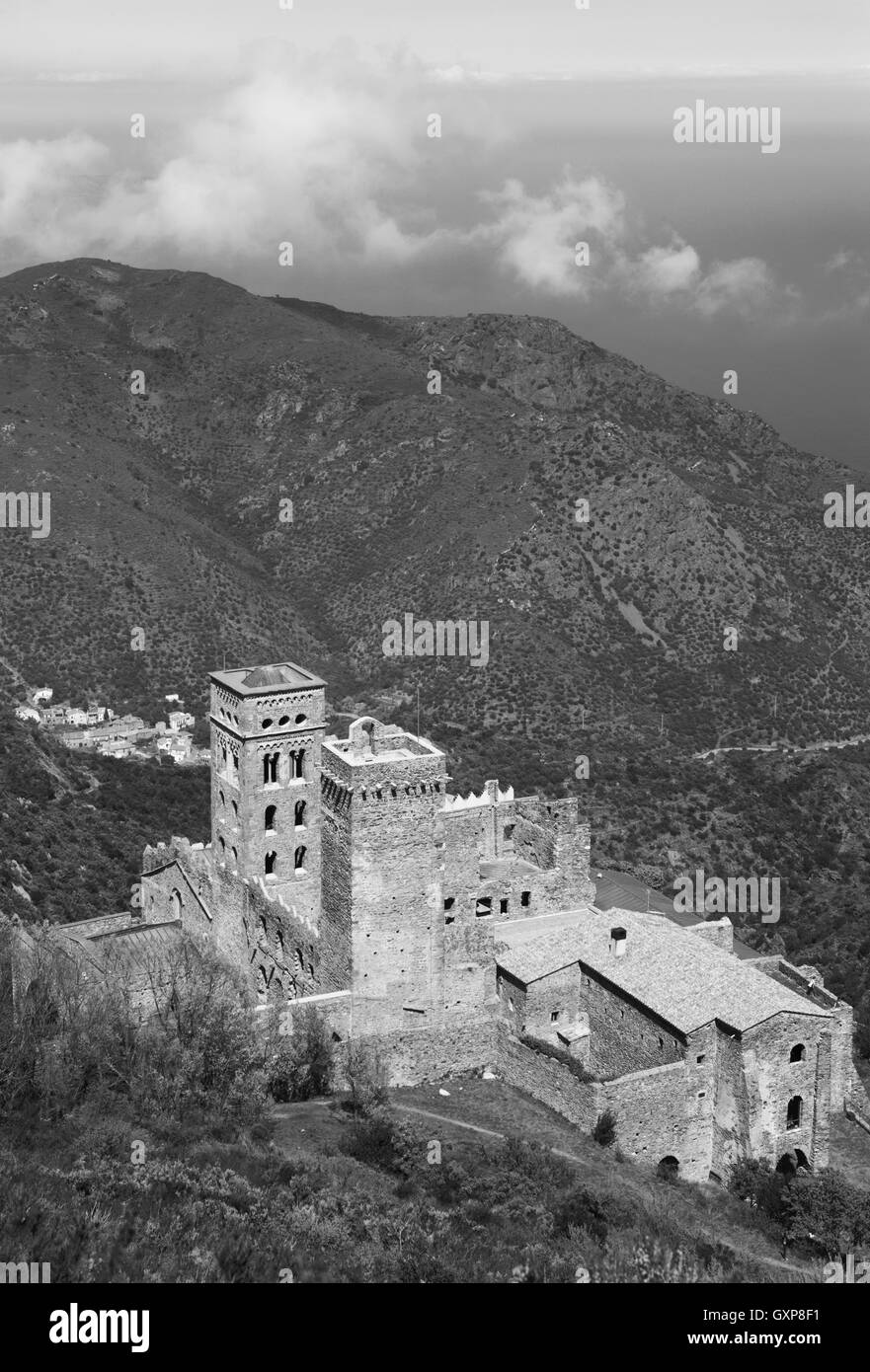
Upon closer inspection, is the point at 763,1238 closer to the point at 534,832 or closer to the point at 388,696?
the point at 534,832

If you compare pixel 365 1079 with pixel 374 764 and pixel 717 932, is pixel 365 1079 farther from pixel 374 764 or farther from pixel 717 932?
pixel 717 932

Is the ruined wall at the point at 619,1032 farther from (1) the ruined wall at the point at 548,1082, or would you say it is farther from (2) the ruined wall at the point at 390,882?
(2) the ruined wall at the point at 390,882

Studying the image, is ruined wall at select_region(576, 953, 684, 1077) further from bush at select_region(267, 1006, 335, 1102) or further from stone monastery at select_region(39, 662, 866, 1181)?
bush at select_region(267, 1006, 335, 1102)

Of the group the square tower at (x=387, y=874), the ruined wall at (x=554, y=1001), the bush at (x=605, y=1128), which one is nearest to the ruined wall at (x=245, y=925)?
the square tower at (x=387, y=874)

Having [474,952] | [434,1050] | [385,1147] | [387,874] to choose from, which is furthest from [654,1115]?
[387,874]
